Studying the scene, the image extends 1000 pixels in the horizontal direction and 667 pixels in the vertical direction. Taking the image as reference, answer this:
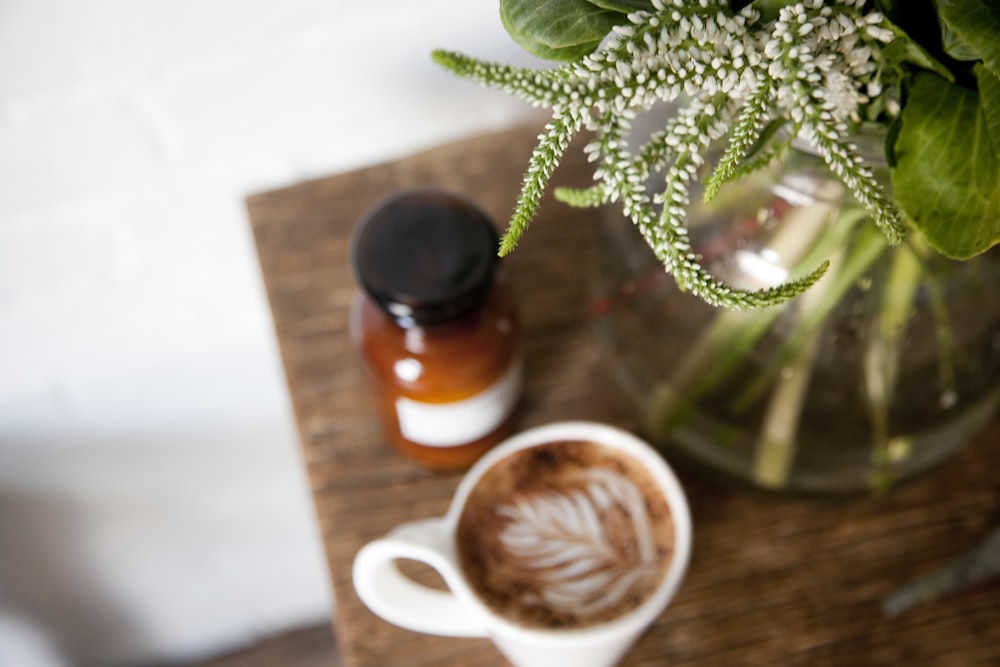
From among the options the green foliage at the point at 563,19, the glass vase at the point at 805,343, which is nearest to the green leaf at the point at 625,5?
the green foliage at the point at 563,19

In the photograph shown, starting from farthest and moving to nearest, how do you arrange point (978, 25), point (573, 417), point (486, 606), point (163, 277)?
point (163, 277)
point (573, 417)
point (486, 606)
point (978, 25)

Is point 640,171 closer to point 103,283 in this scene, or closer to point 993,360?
point 993,360

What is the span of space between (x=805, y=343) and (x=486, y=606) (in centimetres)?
19

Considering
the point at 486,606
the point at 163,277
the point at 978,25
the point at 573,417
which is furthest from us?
the point at 163,277

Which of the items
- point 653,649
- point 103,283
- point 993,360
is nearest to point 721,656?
point 653,649

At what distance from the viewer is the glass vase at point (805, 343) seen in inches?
16.0

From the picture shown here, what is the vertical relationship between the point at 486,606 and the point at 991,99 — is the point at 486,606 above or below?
below

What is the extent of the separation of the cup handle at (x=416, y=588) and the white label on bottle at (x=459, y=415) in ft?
0.22

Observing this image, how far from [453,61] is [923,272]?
221mm

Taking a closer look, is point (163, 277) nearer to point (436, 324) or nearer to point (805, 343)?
point (436, 324)

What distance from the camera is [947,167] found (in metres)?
0.29

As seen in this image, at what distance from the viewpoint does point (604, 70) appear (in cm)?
28

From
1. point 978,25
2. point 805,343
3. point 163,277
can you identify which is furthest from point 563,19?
point 163,277

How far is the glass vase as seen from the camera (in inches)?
16.0
